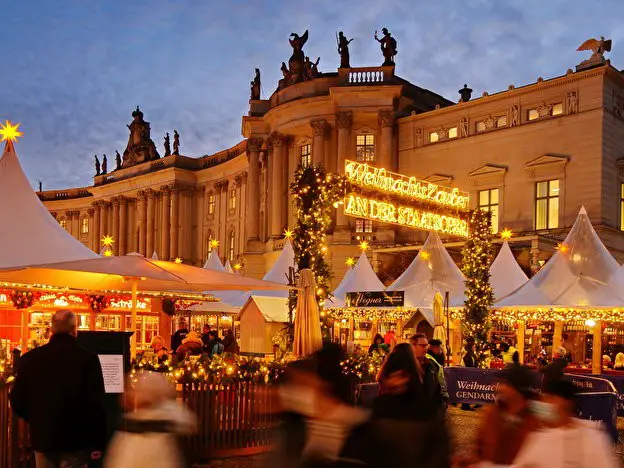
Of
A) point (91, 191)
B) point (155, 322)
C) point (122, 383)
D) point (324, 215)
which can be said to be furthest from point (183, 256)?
point (122, 383)

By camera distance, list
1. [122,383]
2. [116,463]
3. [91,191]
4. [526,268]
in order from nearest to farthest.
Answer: [116,463]
[122,383]
[526,268]
[91,191]

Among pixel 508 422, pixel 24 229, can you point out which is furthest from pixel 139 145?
pixel 508 422

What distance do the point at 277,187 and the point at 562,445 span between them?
143 feet

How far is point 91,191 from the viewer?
77812 mm

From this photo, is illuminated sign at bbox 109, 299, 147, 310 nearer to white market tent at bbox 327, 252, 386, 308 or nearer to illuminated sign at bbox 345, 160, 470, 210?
illuminated sign at bbox 345, 160, 470, 210

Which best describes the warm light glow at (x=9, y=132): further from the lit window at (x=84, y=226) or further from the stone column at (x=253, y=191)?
the lit window at (x=84, y=226)

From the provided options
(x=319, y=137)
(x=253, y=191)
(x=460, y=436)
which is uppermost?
(x=319, y=137)

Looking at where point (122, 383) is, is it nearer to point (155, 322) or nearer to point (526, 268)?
point (155, 322)

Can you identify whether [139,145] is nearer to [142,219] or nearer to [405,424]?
[142,219]

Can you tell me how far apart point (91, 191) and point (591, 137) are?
53.7 metres

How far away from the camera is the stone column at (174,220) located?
218 feet

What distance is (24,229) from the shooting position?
16.3 m

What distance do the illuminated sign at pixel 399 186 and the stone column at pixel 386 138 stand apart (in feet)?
71.8

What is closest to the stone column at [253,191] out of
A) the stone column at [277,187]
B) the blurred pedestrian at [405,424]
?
the stone column at [277,187]
